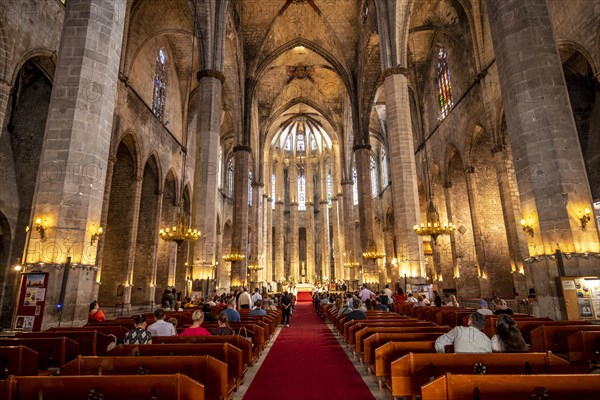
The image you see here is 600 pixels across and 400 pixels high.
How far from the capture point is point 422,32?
2234 cm

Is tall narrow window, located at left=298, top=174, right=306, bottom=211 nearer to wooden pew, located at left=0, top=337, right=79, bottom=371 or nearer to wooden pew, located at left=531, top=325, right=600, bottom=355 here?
wooden pew, located at left=531, top=325, right=600, bottom=355

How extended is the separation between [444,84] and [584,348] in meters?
19.7

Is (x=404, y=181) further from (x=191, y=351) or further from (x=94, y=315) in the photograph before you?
(x=191, y=351)

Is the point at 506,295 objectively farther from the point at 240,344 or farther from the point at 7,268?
the point at 7,268

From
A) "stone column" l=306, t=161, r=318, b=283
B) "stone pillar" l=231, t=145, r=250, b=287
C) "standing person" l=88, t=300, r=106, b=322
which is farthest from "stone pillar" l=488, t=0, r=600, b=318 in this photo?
"stone column" l=306, t=161, r=318, b=283

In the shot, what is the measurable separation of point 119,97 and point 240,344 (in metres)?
14.7

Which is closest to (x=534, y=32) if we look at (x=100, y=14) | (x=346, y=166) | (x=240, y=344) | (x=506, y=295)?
(x=240, y=344)

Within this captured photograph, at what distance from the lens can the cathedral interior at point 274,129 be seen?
7.59 m

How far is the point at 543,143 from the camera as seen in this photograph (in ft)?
26.1

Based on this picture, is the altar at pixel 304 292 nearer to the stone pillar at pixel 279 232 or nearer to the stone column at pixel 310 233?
the stone column at pixel 310 233

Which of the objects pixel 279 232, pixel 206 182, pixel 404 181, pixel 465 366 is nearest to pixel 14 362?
pixel 465 366

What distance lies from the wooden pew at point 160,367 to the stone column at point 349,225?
2606 cm

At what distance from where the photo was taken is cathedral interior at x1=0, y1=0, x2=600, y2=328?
759cm

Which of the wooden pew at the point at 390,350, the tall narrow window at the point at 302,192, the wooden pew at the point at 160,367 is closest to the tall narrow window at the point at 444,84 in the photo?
the wooden pew at the point at 390,350
